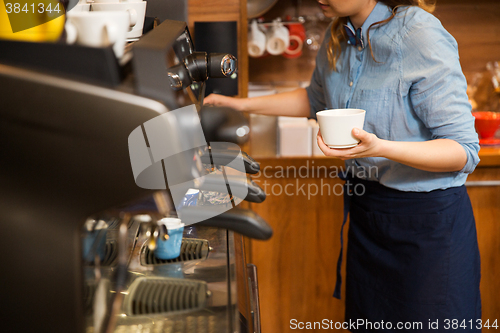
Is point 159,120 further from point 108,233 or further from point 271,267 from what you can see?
point 271,267

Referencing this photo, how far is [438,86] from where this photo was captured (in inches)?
36.1

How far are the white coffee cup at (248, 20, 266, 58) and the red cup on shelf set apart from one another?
0.13m

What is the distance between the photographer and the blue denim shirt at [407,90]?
0.92 m

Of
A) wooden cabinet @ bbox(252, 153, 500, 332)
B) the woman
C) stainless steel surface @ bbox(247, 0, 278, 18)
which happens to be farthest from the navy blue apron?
→ stainless steel surface @ bbox(247, 0, 278, 18)

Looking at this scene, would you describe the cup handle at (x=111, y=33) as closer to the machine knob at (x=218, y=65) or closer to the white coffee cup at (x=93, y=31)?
the white coffee cup at (x=93, y=31)

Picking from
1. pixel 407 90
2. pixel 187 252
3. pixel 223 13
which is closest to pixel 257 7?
pixel 223 13

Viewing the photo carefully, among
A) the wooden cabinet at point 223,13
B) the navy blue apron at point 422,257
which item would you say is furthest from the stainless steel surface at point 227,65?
the wooden cabinet at point 223,13

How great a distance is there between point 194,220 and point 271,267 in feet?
4.34

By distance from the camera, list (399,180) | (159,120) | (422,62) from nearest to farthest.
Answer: (159,120) < (422,62) < (399,180)

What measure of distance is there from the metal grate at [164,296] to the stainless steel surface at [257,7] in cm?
152

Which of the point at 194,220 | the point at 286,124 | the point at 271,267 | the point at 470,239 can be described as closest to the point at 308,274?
the point at 271,267

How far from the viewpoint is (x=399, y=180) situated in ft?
3.46

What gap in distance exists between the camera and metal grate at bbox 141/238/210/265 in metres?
0.68

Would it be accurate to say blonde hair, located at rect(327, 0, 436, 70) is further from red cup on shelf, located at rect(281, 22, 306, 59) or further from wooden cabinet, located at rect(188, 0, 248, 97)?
red cup on shelf, located at rect(281, 22, 306, 59)
